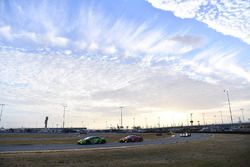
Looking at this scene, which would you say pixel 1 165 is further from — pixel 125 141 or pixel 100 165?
Result: pixel 125 141

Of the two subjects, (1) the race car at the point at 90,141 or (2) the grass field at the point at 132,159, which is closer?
(2) the grass field at the point at 132,159

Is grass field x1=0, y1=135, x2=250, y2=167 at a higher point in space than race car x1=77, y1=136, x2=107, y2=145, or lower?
lower

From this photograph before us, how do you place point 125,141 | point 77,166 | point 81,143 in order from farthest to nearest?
point 125,141 < point 81,143 < point 77,166

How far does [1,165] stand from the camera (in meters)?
17.7

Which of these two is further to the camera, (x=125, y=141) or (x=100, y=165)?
(x=125, y=141)

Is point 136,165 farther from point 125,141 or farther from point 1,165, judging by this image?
point 125,141

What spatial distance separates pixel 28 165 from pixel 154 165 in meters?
8.52

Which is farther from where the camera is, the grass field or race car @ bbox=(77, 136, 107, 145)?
race car @ bbox=(77, 136, 107, 145)

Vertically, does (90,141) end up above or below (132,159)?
above

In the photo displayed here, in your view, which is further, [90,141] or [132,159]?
[90,141]

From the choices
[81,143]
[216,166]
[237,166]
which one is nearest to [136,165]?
[216,166]

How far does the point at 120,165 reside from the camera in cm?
1775

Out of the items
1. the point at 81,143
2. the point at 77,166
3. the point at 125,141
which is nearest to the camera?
the point at 77,166

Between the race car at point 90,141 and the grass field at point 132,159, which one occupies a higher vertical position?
the race car at point 90,141
